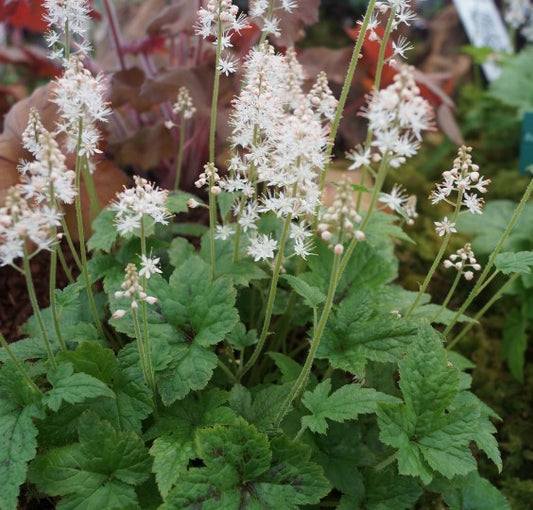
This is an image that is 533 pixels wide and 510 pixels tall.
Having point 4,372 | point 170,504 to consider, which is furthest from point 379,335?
point 4,372

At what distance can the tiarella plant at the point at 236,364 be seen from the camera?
1.29m

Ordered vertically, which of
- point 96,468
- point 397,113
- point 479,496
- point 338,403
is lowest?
point 479,496

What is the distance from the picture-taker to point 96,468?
4.63ft

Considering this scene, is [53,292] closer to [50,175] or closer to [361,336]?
[50,175]

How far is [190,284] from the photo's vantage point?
1.68 metres

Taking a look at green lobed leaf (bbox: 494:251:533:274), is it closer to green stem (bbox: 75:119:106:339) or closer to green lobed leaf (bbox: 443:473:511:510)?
green lobed leaf (bbox: 443:473:511:510)

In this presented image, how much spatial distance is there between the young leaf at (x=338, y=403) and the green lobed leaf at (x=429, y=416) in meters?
0.04

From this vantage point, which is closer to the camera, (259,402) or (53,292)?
(53,292)

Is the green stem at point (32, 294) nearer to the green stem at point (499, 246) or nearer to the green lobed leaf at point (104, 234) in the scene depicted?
the green lobed leaf at point (104, 234)

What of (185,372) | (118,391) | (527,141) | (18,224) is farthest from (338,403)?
(527,141)

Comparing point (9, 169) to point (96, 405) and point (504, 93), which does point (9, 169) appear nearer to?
point (96, 405)

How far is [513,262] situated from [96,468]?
3.95 ft

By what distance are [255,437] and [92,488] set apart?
1.34ft

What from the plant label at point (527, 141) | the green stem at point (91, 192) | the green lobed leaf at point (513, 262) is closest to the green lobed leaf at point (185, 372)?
the green stem at point (91, 192)
